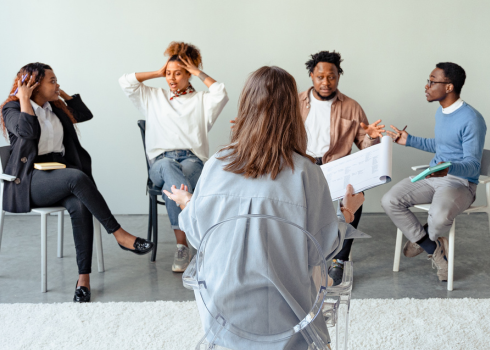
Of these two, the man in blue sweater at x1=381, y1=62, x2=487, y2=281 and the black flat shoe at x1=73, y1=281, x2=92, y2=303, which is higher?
the man in blue sweater at x1=381, y1=62, x2=487, y2=281

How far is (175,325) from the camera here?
207 centimetres

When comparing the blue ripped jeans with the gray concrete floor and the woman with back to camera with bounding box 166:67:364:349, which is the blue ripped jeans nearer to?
the gray concrete floor

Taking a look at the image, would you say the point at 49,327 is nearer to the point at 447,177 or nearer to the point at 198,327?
the point at 198,327

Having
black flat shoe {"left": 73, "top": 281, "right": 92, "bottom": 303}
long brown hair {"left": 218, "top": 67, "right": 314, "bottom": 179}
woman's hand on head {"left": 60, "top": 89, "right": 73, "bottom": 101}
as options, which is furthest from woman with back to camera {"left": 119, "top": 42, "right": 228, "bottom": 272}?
long brown hair {"left": 218, "top": 67, "right": 314, "bottom": 179}

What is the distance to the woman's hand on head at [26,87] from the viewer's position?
99.7 inches

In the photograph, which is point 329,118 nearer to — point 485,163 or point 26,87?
point 485,163

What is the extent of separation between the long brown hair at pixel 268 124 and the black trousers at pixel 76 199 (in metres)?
1.55

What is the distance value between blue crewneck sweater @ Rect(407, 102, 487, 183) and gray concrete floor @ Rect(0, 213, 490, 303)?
64cm

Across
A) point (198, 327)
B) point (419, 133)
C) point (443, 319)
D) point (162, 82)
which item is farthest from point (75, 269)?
point (419, 133)

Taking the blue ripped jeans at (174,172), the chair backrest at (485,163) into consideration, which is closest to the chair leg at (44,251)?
the blue ripped jeans at (174,172)

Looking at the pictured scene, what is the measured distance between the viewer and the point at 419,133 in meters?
3.99

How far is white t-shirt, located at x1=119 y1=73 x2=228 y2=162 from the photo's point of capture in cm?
302

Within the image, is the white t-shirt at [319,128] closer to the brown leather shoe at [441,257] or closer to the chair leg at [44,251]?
the brown leather shoe at [441,257]

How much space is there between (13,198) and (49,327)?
2.59ft
